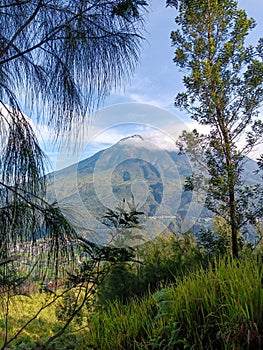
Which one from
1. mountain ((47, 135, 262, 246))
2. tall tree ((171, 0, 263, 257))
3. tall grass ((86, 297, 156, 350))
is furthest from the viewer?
tall tree ((171, 0, 263, 257))

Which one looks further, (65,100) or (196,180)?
(196,180)

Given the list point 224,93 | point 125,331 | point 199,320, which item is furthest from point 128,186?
point 224,93

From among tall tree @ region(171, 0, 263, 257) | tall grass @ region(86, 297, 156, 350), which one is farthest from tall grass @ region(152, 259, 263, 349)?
tall tree @ region(171, 0, 263, 257)

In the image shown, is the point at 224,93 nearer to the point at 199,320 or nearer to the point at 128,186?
→ the point at 128,186

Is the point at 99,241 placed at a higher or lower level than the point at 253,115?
lower

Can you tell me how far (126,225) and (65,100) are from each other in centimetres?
63

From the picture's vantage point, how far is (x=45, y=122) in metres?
1.45

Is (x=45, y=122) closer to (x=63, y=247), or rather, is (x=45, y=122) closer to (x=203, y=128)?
(x=63, y=247)

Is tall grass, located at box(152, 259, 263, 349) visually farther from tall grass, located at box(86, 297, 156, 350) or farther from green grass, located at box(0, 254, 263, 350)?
tall grass, located at box(86, 297, 156, 350)

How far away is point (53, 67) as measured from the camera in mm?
1546

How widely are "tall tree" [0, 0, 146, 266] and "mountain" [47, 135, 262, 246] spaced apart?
16 cm

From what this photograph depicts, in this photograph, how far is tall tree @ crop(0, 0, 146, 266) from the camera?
4.53ft

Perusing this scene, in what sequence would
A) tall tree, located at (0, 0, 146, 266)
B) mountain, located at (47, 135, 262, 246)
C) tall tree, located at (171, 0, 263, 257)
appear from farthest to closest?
1. tall tree, located at (171, 0, 263, 257)
2. mountain, located at (47, 135, 262, 246)
3. tall tree, located at (0, 0, 146, 266)

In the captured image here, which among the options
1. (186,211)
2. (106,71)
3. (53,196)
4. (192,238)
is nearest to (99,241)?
(53,196)
